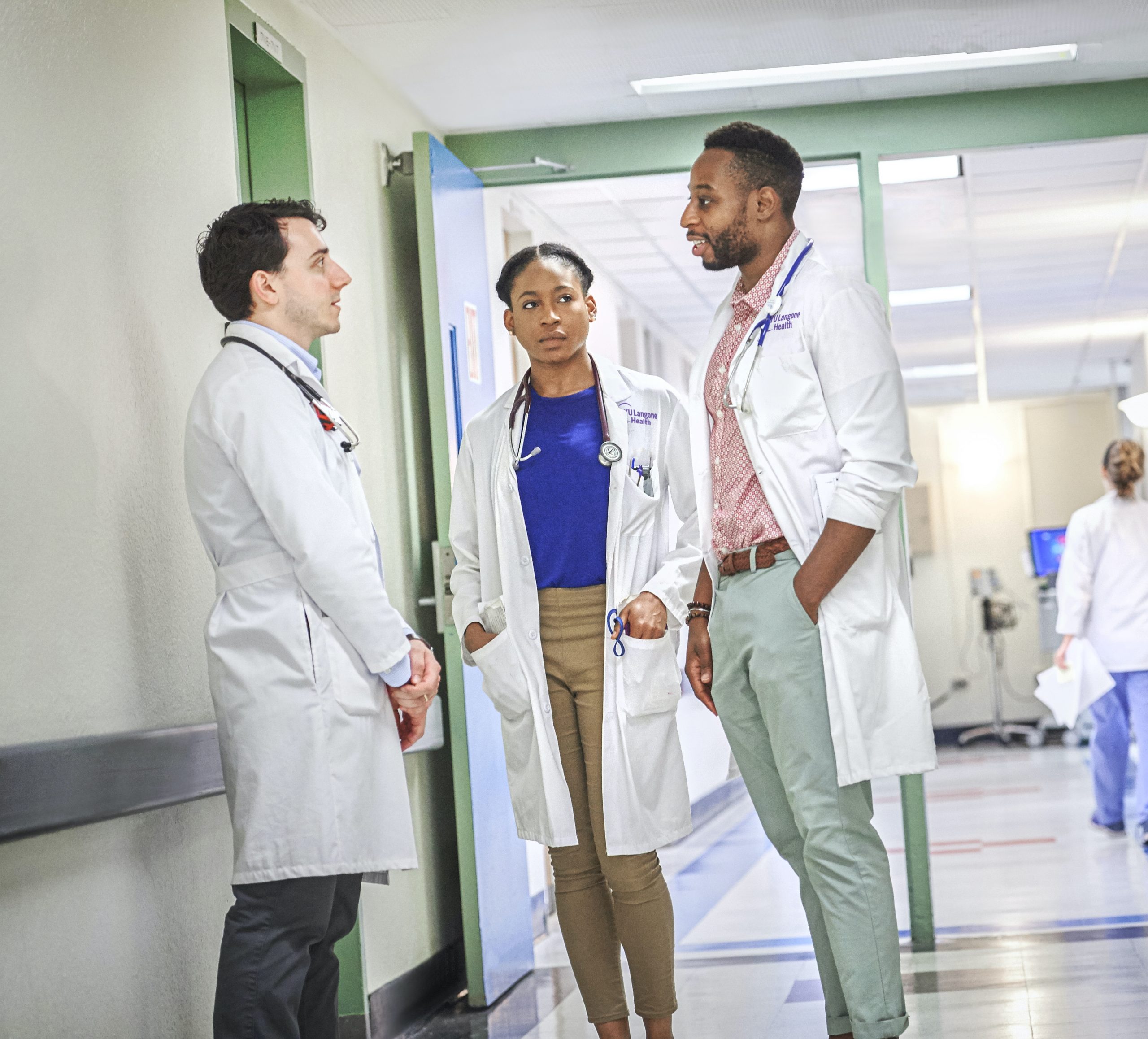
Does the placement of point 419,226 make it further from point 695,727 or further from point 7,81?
point 695,727

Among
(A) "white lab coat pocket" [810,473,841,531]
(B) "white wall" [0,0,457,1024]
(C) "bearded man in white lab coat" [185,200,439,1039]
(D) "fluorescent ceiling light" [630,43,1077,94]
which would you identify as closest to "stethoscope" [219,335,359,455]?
(C) "bearded man in white lab coat" [185,200,439,1039]

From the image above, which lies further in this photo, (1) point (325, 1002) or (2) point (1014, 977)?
(2) point (1014, 977)

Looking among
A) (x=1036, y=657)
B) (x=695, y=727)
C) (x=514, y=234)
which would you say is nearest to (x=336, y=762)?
(x=514, y=234)

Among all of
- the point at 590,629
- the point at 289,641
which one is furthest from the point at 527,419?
the point at 289,641

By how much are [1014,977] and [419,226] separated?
2.53 m

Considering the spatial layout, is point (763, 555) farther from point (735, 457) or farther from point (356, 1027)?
point (356, 1027)

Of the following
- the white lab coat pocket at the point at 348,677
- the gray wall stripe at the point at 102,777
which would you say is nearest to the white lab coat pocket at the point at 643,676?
the white lab coat pocket at the point at 348,677

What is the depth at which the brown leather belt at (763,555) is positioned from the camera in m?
2.58

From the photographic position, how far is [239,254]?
2424 mm

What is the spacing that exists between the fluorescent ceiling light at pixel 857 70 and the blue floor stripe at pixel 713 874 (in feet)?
8.24

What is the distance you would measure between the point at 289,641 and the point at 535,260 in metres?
1.19

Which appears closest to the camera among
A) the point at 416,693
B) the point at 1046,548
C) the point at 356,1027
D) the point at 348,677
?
the point at 348,677

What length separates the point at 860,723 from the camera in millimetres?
2479

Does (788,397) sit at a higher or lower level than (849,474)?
higher
